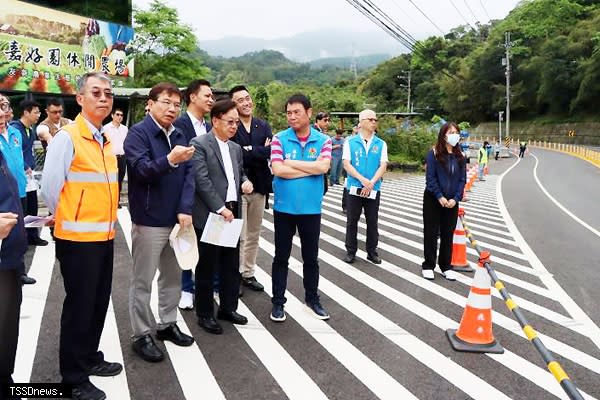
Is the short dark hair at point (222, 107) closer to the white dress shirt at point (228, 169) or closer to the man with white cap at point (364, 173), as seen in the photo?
the white dress shirt at point (228, 169)

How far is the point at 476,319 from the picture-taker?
12.8 ft

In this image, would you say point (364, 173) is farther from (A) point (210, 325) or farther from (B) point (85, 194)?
(B) point (85, 194)

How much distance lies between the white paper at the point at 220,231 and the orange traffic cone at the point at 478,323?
2.09 meters

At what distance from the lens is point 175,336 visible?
3.75 m

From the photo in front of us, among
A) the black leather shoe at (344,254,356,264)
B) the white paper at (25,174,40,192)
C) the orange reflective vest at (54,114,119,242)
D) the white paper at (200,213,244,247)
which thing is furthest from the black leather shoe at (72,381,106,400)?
the black leather shoe at (344,254,356,264)

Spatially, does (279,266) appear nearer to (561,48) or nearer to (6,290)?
(6,290)

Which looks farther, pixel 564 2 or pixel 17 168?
pixel 564 2

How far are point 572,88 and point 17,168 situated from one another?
6510 centimetres

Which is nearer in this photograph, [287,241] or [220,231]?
[220,231]

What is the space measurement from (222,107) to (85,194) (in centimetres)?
144

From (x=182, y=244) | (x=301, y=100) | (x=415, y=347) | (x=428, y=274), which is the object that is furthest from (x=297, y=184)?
(x=428, y=274)

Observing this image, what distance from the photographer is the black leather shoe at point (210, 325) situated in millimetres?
3966

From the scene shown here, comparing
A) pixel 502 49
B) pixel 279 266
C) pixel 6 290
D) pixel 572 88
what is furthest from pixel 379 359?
pixel 502 49

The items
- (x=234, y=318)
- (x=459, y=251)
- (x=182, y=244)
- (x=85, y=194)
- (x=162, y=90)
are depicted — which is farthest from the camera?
(x=459, y=251)
